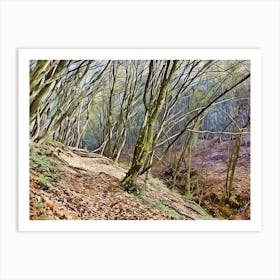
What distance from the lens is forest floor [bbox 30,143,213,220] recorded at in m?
3.28

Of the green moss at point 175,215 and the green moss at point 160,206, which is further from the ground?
the green moss at point 160,206

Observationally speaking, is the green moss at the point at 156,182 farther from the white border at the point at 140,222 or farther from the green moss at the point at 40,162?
the green moss at the point at 40,162

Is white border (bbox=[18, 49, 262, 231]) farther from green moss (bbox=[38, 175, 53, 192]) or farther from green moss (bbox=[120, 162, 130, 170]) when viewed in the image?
green moss (bbox=[120, 162, 130, 170])

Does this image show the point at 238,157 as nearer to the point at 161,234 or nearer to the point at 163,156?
the point at 163,156

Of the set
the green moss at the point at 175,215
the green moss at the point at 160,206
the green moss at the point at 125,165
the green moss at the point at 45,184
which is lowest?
the green moss at the point at 175,215

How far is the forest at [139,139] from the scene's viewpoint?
3277 millimetres

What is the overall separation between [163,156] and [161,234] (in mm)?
507

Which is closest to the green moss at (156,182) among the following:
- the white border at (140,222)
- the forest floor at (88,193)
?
the forest floor at (88,193)

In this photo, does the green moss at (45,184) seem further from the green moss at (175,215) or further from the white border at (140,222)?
the green moss at (175,215)

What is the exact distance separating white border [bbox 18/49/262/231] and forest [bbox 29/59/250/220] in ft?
0.12

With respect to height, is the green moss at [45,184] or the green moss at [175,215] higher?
the green moss at [45,184]

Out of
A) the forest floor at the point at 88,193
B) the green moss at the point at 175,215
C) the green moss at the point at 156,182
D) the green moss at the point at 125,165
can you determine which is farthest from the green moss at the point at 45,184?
the green moss at the point at 175,215

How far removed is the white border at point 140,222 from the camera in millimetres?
3289
